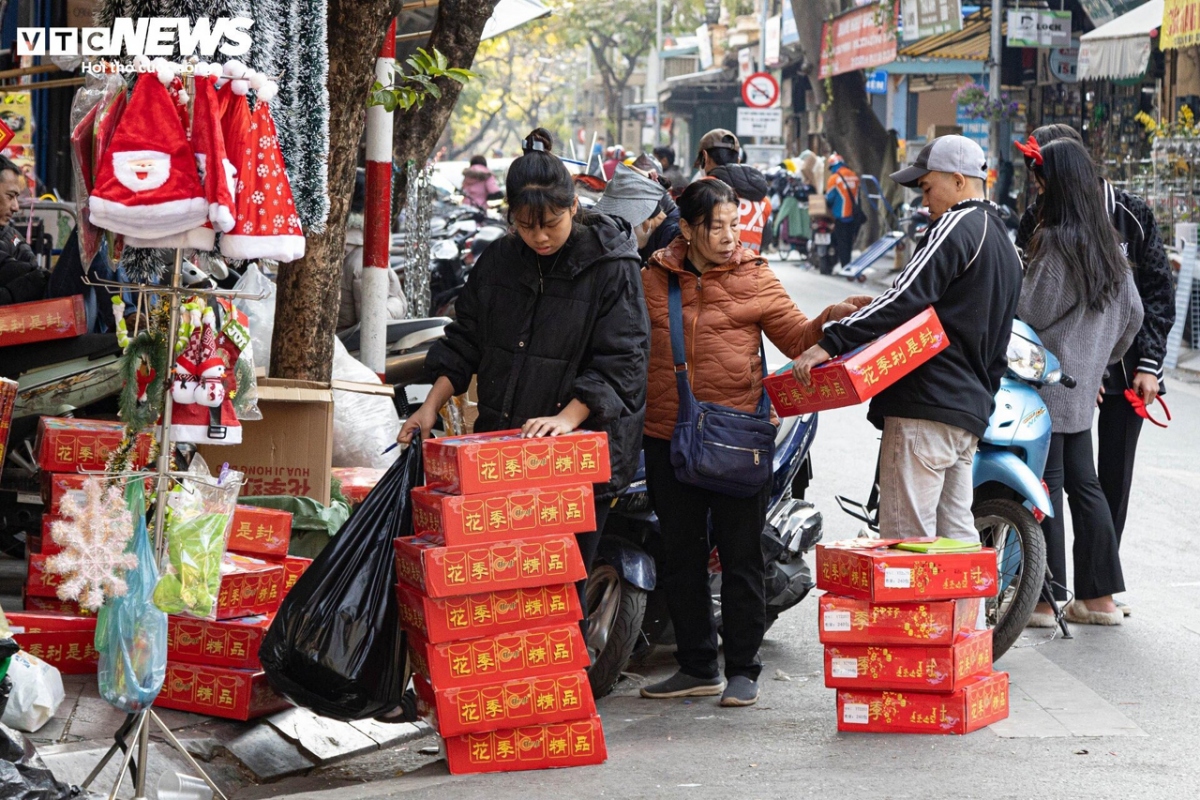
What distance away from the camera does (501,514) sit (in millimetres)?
4227

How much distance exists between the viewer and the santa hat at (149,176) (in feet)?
13.0

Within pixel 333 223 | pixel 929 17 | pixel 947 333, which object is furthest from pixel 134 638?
pixel 929 17

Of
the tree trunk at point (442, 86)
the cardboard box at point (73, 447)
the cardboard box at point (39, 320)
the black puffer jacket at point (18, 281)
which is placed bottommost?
the cardboard box at point (73, 447)

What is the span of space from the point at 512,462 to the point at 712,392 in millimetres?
997

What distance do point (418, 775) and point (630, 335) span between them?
4.77 ft

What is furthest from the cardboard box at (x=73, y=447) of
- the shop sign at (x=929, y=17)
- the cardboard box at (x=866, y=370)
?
the shop sign at (x=929, y=17)

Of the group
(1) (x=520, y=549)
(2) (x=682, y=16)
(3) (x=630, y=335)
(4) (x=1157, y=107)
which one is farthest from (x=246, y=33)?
(2) (x=682, y=16)

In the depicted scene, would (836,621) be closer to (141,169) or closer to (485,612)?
(485,612)

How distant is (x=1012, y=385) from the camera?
228 inches

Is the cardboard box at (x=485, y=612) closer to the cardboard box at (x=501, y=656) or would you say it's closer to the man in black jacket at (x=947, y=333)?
the cardboard box at (x=501, y=656)

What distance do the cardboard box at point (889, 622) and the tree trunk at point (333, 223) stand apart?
2763mm

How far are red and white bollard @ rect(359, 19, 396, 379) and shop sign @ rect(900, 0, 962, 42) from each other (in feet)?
55.4

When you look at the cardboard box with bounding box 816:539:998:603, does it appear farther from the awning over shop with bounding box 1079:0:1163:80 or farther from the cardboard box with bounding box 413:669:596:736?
the awning over shop with bounding box 1079:0:1163:80

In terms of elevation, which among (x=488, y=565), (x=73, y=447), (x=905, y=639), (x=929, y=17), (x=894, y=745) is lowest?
(x=894, y=745)
